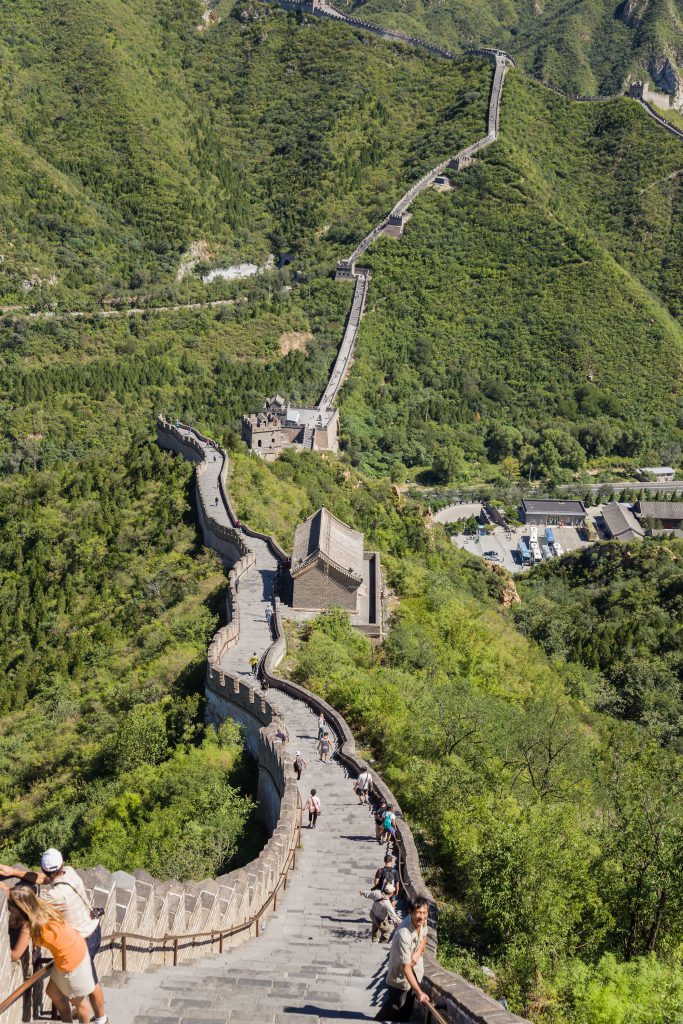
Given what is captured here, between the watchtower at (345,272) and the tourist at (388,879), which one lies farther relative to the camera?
the watchtower at (345,272)

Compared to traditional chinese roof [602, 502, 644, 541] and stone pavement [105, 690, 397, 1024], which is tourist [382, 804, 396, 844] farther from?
traditional chinese roof [602, 502, 644, 541]

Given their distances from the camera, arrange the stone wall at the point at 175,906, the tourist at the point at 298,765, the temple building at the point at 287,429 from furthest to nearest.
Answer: the temple building at the point at 287,429
the tourist at the point at 298,765
the stone wall at the point at 175,906

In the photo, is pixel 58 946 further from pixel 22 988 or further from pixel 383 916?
pixel 383 916

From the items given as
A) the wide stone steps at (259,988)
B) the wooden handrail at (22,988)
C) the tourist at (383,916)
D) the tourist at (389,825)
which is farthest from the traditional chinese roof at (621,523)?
the wooden handrail at (22,988)

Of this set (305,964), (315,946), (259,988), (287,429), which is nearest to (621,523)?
(287,429)

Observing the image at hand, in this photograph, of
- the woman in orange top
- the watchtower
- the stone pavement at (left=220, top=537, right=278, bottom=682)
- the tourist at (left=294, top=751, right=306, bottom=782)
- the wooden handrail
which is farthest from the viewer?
the watchtower

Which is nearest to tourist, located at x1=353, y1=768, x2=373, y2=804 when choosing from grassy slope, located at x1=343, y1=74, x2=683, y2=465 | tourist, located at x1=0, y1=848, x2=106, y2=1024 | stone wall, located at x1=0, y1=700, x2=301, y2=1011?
stone wall, located at x1=0, y1=700, x2=301, y2=1011

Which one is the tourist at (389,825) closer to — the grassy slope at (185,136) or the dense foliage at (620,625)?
the dense foliage at (620,625)
